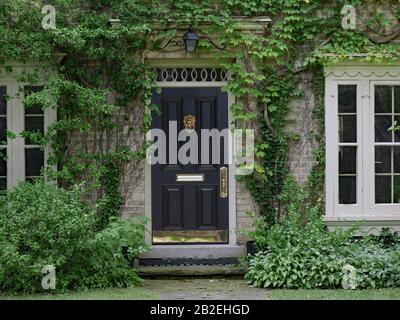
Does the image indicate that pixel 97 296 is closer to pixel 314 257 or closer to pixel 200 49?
pixel 314 257

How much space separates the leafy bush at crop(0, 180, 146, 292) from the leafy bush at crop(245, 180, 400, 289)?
170cm

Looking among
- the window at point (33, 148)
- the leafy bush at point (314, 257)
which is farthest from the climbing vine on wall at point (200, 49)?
the leafy bush at point (314, 257)

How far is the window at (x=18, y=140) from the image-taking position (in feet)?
36.7

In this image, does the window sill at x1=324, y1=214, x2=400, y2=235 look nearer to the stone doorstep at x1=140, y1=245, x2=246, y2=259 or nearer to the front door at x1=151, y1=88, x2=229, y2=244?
the stone doorstep at x1=140, y1=245, x2=246, y2=259

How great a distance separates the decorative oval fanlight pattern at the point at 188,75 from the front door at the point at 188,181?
0.15 meters

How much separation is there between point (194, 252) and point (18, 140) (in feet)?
9.80

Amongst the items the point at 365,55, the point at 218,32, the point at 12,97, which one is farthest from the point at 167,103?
the point at 365,55

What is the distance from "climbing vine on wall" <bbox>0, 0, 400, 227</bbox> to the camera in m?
11.0

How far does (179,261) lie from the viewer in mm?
11203

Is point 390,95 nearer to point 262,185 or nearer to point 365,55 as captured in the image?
point 365,55

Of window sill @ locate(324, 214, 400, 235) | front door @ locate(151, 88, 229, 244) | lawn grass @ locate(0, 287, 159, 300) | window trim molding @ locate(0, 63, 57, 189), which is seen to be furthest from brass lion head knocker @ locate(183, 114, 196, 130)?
lawn grass @ locate(0, 287, 159, 300)

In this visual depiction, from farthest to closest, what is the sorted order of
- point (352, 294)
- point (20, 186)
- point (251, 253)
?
point (251, 253) < point (20, 186) < point (352, 294)

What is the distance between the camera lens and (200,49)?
11.3m

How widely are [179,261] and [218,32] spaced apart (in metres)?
3.31
